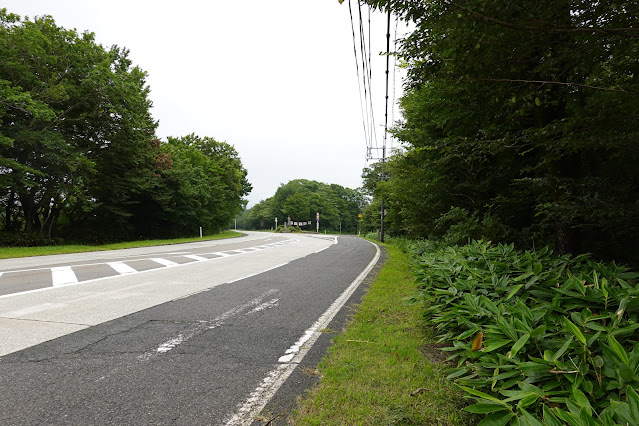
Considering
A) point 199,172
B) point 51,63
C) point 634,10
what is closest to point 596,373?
point 634,10

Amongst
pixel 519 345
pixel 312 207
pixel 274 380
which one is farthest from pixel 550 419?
pixel 312 207

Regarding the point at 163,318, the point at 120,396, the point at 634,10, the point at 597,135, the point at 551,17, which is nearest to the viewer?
the point at 120,396

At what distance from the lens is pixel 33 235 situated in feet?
55.9

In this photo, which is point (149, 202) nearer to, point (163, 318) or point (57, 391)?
point (163, 318)

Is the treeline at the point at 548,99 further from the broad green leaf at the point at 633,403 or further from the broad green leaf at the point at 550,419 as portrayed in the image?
the broad green leaf at the point at 550,419

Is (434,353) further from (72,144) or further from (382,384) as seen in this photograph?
(72,144)

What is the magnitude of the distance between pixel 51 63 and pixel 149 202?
12543mm

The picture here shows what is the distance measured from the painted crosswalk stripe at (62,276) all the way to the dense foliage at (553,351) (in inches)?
288

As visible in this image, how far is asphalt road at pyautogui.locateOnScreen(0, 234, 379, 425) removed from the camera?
2.26 m

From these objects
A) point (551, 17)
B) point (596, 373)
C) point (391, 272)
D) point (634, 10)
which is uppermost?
point (551, 17)

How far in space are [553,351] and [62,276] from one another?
8.97m

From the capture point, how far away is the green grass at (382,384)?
211cm

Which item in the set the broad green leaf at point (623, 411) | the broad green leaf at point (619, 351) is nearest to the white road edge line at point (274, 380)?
the broad green leaf at point (623, 411)

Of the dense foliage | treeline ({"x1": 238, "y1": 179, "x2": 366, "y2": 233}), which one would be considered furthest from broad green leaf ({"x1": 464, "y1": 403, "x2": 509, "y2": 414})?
treeline ({"x1": 238, "y1": 179, "x2": 366, "y2": 233})
